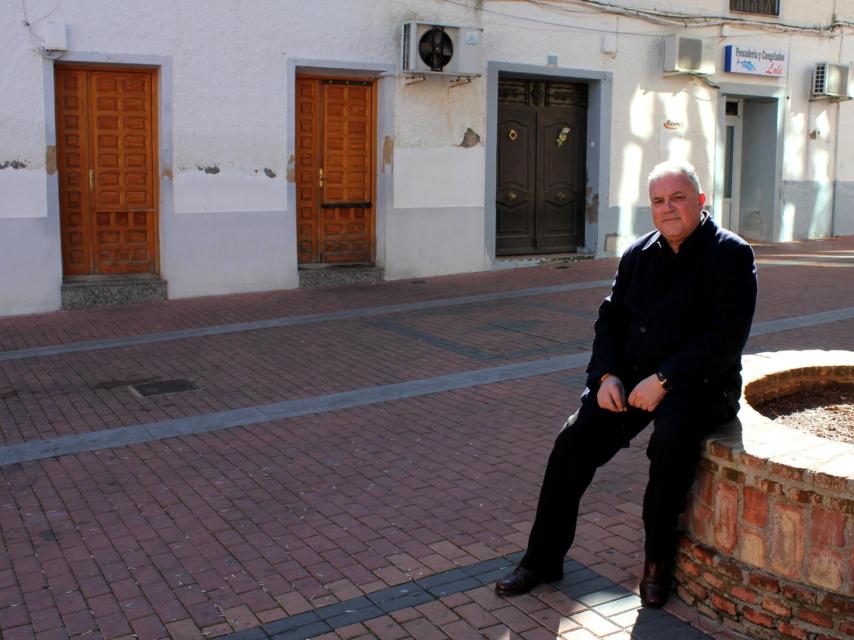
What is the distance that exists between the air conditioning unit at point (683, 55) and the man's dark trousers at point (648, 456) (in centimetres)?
1249

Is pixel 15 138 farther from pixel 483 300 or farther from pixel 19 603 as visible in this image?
pixel 19 603

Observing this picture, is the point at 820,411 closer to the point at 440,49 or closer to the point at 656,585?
the point at 656,585

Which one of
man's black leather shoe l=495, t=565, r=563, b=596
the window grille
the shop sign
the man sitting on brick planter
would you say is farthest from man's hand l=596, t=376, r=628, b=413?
the window grille

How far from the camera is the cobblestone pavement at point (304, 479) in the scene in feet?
13.0

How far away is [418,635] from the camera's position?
147 inches

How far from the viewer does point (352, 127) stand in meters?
13.0

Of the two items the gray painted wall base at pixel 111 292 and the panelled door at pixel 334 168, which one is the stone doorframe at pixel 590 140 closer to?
the panelled door at pixel 334 168

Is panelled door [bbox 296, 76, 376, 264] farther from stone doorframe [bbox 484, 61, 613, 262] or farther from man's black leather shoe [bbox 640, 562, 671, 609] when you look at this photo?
man's black leather shoe [bbox 640, 562, 671, 609]

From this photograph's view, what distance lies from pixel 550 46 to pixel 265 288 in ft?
18.3

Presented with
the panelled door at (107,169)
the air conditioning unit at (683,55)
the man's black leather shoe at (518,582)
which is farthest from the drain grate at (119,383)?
the air conditioning unit at (683,55)

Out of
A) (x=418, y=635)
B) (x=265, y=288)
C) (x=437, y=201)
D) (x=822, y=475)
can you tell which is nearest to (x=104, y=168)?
(x=265, y=288)

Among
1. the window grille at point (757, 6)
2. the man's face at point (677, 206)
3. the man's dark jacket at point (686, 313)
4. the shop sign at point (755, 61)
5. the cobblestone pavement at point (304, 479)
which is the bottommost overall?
the cobblestone pavement at point (304, 479)

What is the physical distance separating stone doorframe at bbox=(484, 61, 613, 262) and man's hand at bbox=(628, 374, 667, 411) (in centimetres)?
1029

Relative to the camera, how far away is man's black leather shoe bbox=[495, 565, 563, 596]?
405 centimetres
